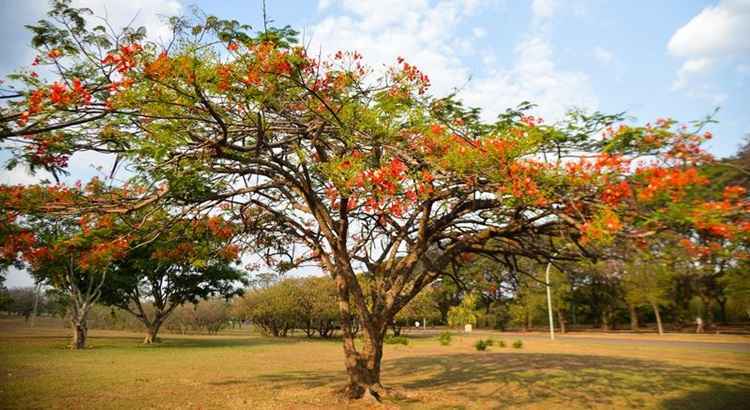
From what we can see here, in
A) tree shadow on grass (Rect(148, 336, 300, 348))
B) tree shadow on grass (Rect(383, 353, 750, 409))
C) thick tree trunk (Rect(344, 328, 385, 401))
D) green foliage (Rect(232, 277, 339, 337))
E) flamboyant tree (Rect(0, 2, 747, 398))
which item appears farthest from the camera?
green foliage (Rect(232, 277, 339, 337))

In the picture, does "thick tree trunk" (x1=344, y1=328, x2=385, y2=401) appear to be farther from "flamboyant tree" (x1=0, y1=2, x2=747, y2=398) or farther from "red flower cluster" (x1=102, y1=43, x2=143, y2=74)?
"red flower cluster" (x1=102, y1=43, x2=143, y2=74)

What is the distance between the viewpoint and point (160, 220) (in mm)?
7492

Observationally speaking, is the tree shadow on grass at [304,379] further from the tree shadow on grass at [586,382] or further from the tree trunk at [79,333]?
the tree trunk at [79,333]

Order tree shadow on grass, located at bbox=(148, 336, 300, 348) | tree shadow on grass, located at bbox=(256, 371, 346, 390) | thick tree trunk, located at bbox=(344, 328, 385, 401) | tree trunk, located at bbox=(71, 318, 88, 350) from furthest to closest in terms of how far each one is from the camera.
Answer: tree shadow on grass, located at bbox=(148, 336, 300, 348) → tree trunk, located at bbox=(71, 318, 88, 350) → tree shadow on grass, located at bbox=(256, 371, 346, 390) → thick tree trunk, located at bbox=(344, 328, 385, 401)

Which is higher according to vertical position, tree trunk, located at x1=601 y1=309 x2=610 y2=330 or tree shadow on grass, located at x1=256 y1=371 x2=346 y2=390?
tree shadow on grass, located at x1=256 y1=371 x2=346 y2=390

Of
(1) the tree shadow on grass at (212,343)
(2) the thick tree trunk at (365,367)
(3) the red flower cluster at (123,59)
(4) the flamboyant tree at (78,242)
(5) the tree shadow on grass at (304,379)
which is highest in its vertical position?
(3) the red flower cluster at (123,59)

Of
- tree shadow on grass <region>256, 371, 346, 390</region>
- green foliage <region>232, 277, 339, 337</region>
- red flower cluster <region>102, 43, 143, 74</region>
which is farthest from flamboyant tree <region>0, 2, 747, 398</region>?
green foliage <region>232, 277, 339, 337</region>

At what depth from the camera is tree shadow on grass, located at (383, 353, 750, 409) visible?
8594 mm

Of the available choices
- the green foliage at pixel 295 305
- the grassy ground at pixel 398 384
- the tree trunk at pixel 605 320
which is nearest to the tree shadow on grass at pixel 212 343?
the green foliage at pixel 295 305

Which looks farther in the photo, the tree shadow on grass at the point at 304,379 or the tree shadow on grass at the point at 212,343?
the tree shadow on grass at the point at 212,343

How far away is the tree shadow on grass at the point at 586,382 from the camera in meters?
8.59

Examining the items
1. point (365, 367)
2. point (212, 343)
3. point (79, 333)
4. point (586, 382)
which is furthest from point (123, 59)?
point (212, 343)

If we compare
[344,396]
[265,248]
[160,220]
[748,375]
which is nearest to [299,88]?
[160,220]

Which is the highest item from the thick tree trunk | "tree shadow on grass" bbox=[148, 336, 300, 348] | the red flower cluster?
the red flower cluster
